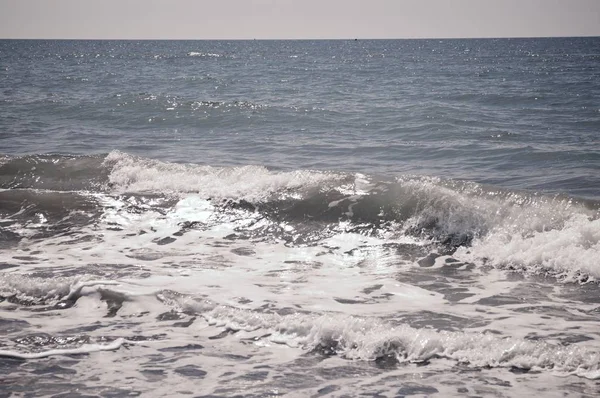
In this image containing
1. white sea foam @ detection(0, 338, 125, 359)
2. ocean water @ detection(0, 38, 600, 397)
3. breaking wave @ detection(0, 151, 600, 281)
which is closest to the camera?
ocean water @ detection(0, 38, 600, 397)

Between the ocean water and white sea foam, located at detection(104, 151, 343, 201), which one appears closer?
the ocean water

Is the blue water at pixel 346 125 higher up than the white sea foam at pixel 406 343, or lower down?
higher up

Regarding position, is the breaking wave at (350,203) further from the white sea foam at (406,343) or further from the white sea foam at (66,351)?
the white sea foam at (66,351)

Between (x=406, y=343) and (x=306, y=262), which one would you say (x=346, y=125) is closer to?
(x=306, y=262)

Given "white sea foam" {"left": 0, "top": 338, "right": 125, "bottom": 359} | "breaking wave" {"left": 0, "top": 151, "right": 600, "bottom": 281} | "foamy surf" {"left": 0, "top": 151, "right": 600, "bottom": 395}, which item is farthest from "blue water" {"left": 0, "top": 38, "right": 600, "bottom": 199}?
"white sea foam" {"left": 0, "top": 338, "right": 125, "bottom": 359}

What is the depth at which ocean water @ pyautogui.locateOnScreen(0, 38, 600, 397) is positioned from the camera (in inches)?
203

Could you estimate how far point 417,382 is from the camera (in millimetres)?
4957

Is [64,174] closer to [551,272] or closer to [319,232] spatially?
[319,232]

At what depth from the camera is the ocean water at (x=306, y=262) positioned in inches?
203

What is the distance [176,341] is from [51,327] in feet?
3.95

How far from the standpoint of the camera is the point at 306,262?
8539 mm

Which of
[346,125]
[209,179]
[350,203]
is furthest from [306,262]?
[346,125]

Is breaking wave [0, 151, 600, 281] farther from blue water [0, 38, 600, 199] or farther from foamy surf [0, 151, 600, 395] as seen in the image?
blue water [0, 38, 600, 199]

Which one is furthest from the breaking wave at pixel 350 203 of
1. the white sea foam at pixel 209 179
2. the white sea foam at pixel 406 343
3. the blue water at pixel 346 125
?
the white sea foam at pixel 406 343
